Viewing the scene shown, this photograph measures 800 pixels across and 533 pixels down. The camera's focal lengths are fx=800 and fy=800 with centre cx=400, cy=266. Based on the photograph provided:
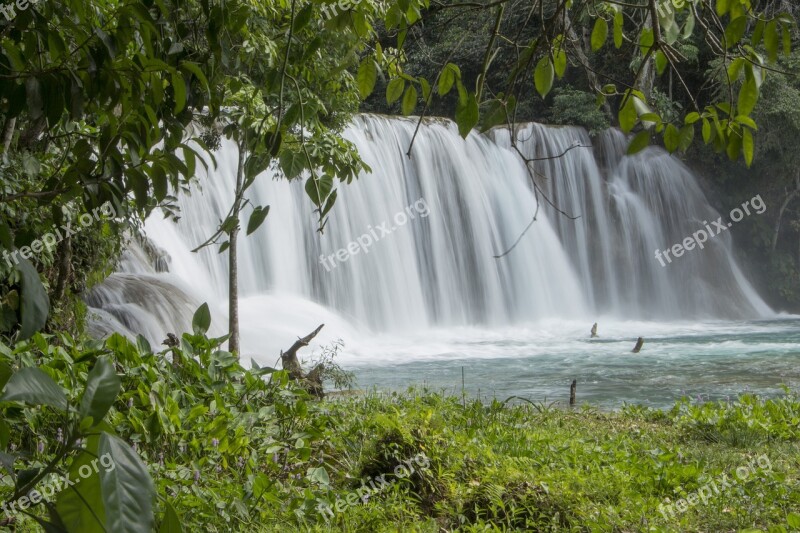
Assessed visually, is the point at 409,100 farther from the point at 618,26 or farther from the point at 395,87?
the point at 618,26

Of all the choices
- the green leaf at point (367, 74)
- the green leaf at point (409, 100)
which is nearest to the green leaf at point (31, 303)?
the green leaf at point (367, 74)

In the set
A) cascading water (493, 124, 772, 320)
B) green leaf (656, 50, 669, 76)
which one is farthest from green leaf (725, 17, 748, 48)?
cascading water (493, 124, 772, 320)

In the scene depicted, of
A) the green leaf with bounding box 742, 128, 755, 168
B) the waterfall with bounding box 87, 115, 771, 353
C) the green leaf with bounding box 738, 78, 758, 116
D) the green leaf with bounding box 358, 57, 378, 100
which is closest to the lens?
the green leaf with bounding box 738, 78, 758, 116

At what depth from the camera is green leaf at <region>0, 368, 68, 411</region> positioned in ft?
1.99

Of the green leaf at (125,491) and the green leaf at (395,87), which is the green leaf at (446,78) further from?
the green leaf at (125,491)

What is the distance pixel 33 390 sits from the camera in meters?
0.63

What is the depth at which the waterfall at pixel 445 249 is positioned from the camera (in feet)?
44.9

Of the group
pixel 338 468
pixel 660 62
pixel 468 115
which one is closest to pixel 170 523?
pixel 468 115

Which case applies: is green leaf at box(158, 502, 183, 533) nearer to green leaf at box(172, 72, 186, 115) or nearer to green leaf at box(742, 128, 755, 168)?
green leaf at box(172, 72, 186, 115)

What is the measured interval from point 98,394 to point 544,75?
3.77 ft

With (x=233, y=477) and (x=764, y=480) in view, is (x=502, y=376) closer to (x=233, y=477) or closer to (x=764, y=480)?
(x=764, y=480)

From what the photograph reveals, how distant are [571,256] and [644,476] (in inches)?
738

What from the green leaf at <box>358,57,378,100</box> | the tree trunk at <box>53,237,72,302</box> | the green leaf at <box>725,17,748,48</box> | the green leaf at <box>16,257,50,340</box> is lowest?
the green leaf at <box>16,257,50,340</box>

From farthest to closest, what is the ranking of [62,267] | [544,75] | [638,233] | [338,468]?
1. [638,233]
2. [62,267]
3. [338,468]
4. [544,75]
